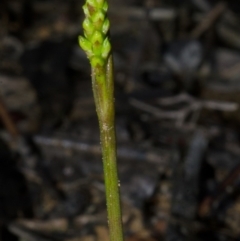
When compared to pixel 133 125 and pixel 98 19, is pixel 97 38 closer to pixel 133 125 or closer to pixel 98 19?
pixel 98 19

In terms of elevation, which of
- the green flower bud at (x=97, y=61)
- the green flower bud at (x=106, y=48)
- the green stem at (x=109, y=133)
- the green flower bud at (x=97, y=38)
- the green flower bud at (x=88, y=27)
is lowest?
the green stem at (x=109, y=133)

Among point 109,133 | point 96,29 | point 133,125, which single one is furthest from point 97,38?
point 133,125

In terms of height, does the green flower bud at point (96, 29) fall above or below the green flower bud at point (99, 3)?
below

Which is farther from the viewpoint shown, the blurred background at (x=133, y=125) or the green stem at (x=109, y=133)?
the blurred background at (x=133, y=125)

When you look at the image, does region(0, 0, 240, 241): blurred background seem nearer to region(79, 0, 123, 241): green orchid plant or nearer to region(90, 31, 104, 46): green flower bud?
region(79, 0, 123, 241): green orchid plant

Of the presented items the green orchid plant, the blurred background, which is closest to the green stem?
the green orchid plant

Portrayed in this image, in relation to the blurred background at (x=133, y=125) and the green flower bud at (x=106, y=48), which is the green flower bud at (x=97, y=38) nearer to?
the green flower bud at (x=106, y=48)

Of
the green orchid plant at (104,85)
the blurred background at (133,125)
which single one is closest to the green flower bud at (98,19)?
the green orchid plant at (104,85)
